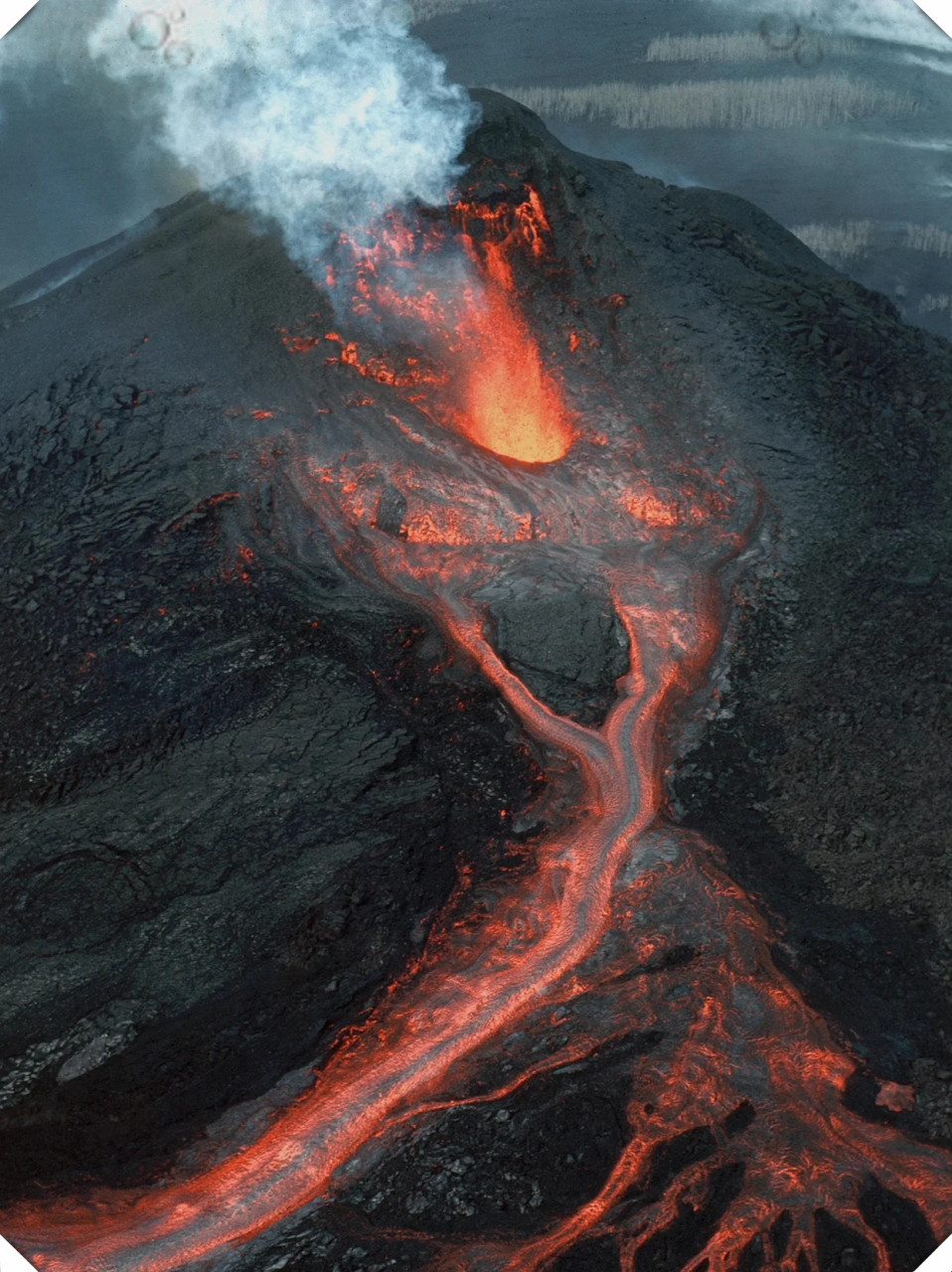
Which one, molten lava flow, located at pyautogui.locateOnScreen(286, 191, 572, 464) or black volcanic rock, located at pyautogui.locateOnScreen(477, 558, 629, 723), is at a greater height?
molten lava flow, located at pyautogui.locateOnScreen(286, 191, 572, 464)

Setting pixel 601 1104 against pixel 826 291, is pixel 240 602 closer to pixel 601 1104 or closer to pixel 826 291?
pixel 601 1104

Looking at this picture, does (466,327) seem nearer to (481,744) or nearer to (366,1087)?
(481,744)

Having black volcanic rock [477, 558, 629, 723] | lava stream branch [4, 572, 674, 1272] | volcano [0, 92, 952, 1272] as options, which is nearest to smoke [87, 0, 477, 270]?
volcano [0, 92, 952, 1272]

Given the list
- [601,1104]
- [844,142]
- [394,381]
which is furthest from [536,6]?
[601,1104]

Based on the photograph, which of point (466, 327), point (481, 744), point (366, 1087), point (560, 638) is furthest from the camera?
point (466, 327)

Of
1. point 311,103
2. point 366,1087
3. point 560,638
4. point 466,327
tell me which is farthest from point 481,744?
point 311,103

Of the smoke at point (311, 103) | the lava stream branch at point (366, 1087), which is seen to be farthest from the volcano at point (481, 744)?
the smoke at point (311, 103)

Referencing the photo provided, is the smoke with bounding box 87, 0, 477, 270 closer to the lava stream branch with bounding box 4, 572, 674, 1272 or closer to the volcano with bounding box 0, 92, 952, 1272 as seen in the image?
the volcano with bounding box 0, 92, 952, 1272
